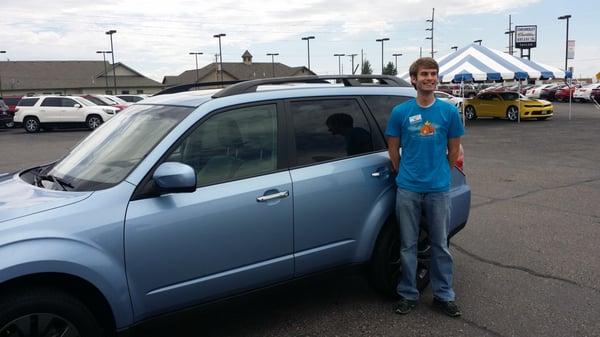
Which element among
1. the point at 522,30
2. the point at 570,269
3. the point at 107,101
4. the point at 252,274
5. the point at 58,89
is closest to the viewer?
the point at 252,274

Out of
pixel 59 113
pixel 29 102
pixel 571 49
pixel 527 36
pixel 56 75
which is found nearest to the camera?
pixel 59 113

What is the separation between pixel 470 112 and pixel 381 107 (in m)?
23.4

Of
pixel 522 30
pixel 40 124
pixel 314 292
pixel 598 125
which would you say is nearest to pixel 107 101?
pixel 40 124

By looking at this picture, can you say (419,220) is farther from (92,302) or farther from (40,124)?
(40,124)

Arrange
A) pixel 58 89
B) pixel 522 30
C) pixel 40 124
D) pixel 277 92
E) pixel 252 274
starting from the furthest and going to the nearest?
pixel 58 89, pixel 522 30, pixel 40 124, pixel 277 92, pixel 252 274

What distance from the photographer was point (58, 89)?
6706 cm

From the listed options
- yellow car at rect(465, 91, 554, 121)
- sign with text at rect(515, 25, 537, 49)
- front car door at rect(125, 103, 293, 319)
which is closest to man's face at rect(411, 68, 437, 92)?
front car door at rect(125, 103, 293, 319)

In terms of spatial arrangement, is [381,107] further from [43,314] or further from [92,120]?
[92,120]

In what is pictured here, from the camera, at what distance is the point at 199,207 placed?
116 inches

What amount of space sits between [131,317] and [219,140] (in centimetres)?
116

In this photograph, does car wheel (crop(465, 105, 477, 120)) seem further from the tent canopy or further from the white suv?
the white suv

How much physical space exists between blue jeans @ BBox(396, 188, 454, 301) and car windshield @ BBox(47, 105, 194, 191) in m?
1.66

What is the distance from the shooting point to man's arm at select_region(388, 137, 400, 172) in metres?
3.67

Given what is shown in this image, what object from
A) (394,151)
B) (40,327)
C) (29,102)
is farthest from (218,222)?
(29,102)
